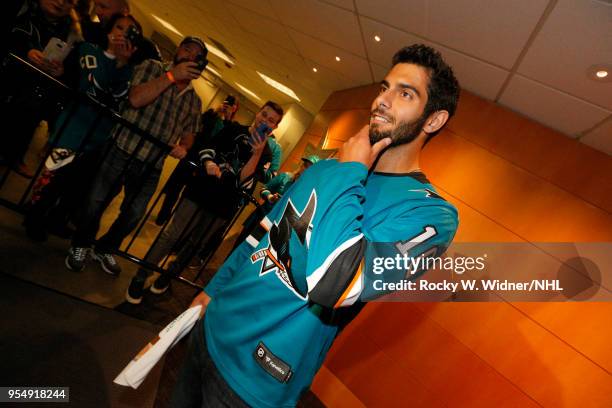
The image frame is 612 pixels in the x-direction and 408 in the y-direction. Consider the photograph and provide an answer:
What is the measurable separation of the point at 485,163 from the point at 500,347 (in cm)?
192

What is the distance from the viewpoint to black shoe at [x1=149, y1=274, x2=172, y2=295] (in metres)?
2.54

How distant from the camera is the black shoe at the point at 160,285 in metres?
2.54

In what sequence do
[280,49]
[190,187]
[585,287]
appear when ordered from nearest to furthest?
1. [190,187]
2. [585,287]
3. [280,49]

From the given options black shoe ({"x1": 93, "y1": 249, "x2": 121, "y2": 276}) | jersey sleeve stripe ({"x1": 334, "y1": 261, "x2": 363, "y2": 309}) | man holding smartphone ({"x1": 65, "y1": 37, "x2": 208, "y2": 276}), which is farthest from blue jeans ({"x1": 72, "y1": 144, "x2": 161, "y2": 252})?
jersey sleeve stripe ({"x1": 334, "y1": 261, "x2": 363, "y2": 309})

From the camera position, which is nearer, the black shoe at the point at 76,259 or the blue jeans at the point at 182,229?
the black shoe at the point at 76,259

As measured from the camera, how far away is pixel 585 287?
2750 millimetres

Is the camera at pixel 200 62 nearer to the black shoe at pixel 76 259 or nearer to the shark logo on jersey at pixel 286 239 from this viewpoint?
the black shoe at pixel 76 259

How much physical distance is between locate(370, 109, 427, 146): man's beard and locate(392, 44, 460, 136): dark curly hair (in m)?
0.04

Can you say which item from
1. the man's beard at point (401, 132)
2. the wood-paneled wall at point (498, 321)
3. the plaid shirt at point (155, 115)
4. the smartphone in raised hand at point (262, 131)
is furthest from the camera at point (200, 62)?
the wood-paneled wall at point (498, 321)

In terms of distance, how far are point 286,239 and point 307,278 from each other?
16 cm

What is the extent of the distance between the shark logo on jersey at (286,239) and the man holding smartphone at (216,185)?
61.0 inches

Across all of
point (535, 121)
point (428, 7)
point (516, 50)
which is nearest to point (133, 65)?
point (428, 7)

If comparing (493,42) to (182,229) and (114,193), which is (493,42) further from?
(114,193)

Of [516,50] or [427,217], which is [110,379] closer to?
[427,217]
